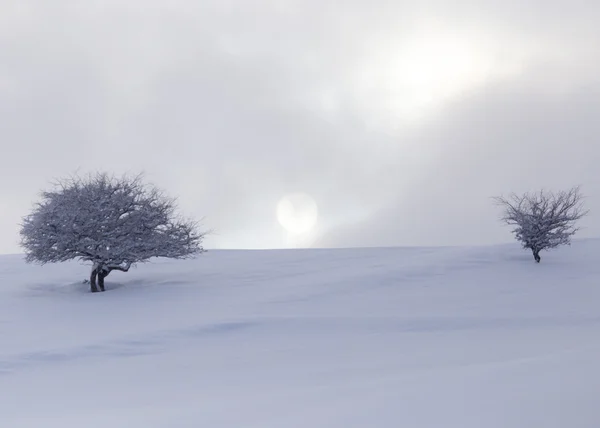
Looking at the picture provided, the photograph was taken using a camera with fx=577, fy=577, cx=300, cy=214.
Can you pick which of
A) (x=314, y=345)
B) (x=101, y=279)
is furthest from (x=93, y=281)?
(x=314, y=345)

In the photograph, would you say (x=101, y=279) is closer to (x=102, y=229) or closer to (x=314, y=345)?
(x=102, y=229)

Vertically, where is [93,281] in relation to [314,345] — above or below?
above

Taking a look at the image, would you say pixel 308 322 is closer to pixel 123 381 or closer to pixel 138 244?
pixel 123 381

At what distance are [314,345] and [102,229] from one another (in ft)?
34.9

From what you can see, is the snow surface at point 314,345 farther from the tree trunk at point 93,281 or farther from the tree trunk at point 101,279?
the tree trunk at point 93,281

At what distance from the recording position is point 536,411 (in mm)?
5277

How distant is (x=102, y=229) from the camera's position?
19297 millimetres

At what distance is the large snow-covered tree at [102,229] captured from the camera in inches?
744

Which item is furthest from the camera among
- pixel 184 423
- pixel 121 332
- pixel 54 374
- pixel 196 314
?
pixel 196 314

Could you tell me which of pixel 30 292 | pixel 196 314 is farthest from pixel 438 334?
pixel 30 292

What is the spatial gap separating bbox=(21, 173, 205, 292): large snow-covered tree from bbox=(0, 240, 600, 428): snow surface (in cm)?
116

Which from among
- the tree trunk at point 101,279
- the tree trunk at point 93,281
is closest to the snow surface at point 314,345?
the tree trunk at point 101,279

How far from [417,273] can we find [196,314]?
7.97m

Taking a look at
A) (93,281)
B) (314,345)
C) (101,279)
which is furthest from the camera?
(101,279)
